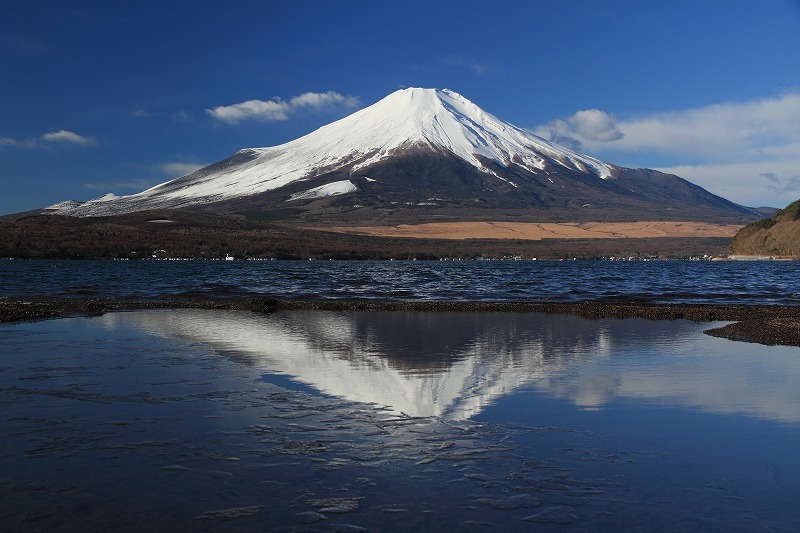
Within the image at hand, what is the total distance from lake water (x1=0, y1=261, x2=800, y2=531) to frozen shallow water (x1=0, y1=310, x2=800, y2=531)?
4 centimetres

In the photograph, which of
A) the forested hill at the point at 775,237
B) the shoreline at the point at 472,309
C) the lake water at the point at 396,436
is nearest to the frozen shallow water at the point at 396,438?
the lake water at the point at 396,436

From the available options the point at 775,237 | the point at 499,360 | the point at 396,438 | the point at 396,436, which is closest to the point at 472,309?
the point at 499,360

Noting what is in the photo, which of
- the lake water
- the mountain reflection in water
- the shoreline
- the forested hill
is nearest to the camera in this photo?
the lake water

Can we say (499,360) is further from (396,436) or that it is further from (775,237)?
(775,237)

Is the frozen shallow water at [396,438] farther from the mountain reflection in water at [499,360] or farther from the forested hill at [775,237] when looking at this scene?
the forested hill at [775,237]

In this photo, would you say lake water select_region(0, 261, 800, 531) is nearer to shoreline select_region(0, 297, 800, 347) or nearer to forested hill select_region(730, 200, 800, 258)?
shoreline select_region(0, 297, 800, 347)

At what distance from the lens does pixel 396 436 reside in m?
10.5

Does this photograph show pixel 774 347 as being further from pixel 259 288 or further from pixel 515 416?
pixel 259 288

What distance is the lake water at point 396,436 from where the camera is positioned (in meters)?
7.61

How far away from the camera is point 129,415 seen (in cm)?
1168

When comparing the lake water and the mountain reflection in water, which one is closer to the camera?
the lake water

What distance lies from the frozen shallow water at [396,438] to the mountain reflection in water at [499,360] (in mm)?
112

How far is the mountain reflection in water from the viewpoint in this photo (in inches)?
530

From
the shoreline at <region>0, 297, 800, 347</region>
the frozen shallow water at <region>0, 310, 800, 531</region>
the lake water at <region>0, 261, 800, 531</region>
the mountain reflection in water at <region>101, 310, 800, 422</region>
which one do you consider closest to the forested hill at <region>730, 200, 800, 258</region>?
the shoreline at <region>0, 297, 800, 347</region>
